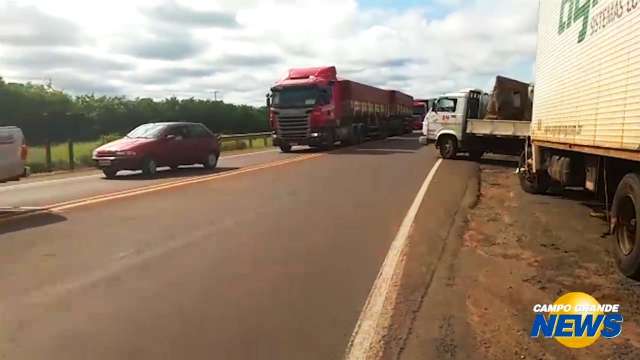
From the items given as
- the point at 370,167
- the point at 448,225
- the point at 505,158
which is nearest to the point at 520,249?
the point at 448,225

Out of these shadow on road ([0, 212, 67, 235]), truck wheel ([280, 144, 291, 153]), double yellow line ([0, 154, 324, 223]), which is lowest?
truck wheel ([280, 144, 291, 153])

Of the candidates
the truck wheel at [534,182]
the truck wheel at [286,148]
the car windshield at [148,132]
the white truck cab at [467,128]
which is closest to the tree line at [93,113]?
the car windshield at [148,132]

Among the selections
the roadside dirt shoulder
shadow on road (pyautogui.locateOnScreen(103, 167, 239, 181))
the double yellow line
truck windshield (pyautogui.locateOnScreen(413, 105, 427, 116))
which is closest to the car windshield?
shadow on road (pyautogui.locateOnScreen(103, 167, 239, 181))

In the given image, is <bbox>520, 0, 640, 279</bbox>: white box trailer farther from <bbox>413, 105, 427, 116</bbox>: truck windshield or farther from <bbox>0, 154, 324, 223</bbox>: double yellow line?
<bbox>413, 105, 427, 116</bbox>: truck windshield

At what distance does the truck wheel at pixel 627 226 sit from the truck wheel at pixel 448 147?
1849 cm

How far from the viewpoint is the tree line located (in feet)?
112

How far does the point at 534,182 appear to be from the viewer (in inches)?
565

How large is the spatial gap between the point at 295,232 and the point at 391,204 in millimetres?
3444

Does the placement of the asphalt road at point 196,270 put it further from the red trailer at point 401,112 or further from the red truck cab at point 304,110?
the red trailer at point 401,112

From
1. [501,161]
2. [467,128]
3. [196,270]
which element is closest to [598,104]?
[196,270]

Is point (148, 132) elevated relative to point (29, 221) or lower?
elevated

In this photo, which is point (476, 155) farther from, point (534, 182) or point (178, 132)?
point (534, 182)

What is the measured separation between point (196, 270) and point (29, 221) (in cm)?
467

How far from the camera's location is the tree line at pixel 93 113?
112ft
